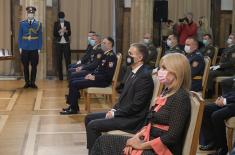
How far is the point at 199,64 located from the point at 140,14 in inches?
221

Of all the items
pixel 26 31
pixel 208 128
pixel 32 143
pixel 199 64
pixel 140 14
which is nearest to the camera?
pixel 208 128

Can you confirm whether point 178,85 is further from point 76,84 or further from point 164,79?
point 76,84

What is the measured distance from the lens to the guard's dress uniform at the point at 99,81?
7.43 metres

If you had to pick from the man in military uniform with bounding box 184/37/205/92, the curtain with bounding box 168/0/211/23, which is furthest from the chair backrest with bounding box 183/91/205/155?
the curtain with bounding box 168/0/211/23

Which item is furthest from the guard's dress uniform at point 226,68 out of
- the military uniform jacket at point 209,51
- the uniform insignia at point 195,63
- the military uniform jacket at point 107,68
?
the military uniform jacket at point 107,68

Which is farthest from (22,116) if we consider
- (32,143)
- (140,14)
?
(140,14)

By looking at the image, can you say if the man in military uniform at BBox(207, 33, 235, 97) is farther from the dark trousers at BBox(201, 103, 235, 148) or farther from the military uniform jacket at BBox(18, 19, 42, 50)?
the military uniform jacket at BBox(18, 19, 42, 50)

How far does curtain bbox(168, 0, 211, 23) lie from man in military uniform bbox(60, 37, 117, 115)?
5.99m

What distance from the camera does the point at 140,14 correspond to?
12.4 meters

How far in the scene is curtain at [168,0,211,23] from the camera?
520 inches

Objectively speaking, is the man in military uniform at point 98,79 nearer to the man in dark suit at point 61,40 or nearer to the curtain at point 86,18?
the man in dark suit at point 61,40

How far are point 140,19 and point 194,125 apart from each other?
367 inches

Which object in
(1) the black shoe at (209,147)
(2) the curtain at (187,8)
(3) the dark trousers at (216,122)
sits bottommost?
(1) the black shoe at (209,147)

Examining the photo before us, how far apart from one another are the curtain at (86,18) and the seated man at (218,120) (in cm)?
797
